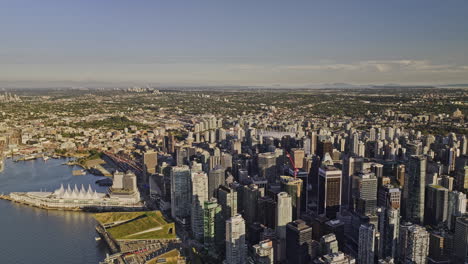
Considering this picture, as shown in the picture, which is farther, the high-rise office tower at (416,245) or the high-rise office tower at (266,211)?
the high-rise office tower at (266,211)

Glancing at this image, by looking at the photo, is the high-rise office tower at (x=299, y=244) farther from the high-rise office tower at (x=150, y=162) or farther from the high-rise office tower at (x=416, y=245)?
the high-rise office tower at (x=150, y=162)

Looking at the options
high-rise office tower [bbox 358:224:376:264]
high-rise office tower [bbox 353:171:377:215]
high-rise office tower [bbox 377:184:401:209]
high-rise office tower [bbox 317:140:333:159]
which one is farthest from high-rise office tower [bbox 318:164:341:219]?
high-rise office tower [bbox 317:140:333:159]

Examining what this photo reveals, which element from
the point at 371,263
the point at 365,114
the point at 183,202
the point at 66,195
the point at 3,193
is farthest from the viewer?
the point at 365,114

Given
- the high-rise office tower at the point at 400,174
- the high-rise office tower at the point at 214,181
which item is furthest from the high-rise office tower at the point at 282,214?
the high-rise office tower at the point at 400,174

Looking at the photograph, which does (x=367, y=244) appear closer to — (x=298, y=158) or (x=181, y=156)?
(x=298, y=158)

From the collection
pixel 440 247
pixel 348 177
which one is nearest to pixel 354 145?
pixel 348 177

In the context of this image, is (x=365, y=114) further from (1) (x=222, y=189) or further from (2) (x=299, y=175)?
(1) (x=222, y=189)

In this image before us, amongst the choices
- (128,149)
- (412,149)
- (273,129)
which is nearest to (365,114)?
(273,129)
